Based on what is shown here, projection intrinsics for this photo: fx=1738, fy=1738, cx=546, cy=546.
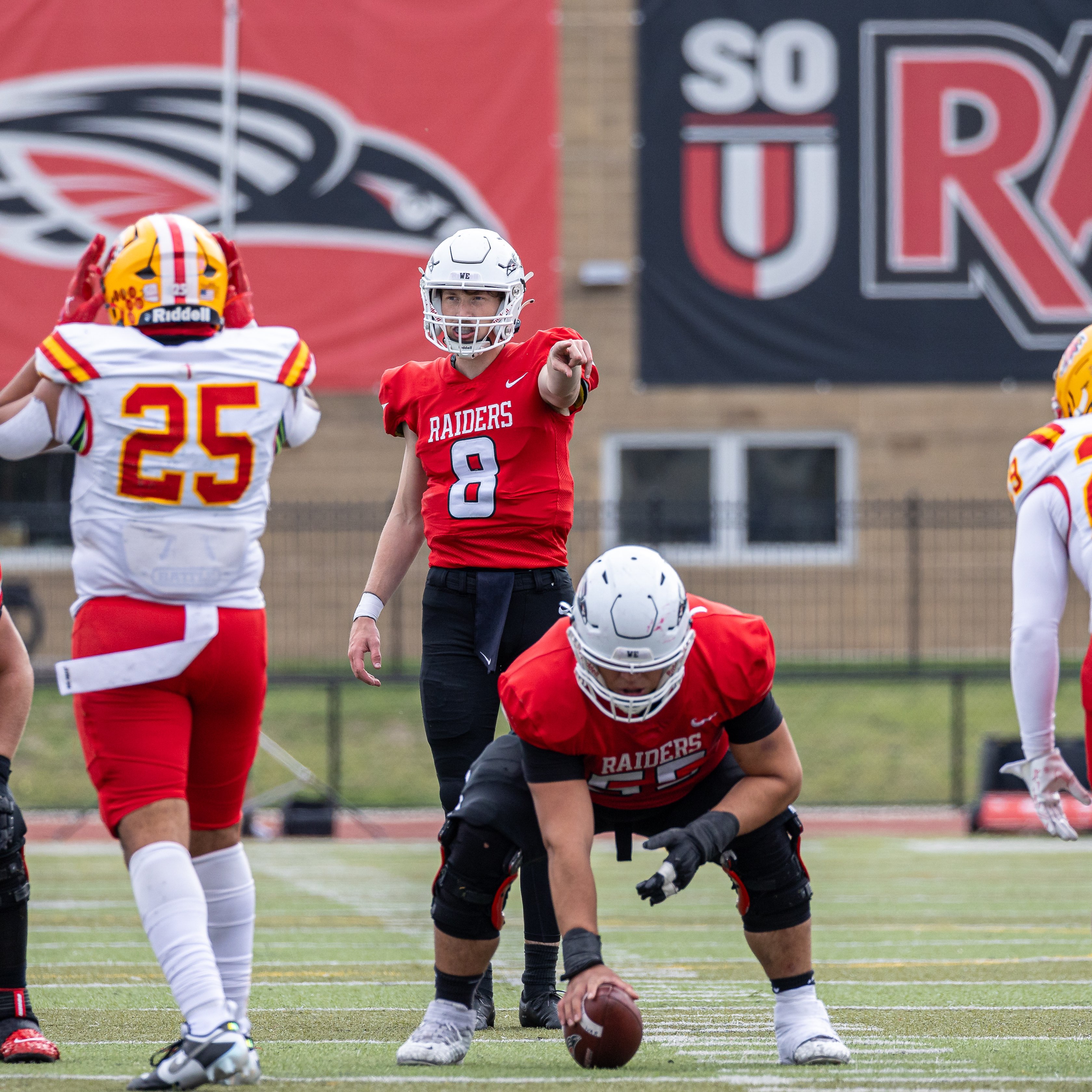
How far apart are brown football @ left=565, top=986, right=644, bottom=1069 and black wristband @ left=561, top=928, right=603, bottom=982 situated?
0.20ft

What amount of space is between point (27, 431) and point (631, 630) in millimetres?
1354

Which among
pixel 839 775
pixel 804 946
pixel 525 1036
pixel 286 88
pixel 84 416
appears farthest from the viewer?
pixel 286 88

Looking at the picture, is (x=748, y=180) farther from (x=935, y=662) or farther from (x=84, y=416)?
(x=84, y=416)

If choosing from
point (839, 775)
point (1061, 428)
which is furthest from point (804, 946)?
point (839, 775)

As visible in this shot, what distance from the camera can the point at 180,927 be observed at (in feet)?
11.9

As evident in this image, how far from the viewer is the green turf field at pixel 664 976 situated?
13.0 feet

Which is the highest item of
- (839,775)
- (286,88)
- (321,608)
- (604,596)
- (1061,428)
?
(286,88)

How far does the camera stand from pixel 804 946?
4.13 m

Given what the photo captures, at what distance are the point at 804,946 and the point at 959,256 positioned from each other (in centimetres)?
1333

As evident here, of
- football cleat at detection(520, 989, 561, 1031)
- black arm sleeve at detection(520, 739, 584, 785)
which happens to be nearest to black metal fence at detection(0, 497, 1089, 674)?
football cleat at detection(520, 989, 561, 1031)

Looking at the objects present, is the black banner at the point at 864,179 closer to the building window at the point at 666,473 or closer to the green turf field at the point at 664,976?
the building window at the point at 666,473

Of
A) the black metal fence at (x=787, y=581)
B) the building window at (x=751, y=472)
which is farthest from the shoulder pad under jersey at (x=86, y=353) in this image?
the building window at (x=751, y=472)

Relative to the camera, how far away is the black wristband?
149 inches

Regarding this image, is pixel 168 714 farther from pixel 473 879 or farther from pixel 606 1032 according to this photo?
pixel 606 1032
